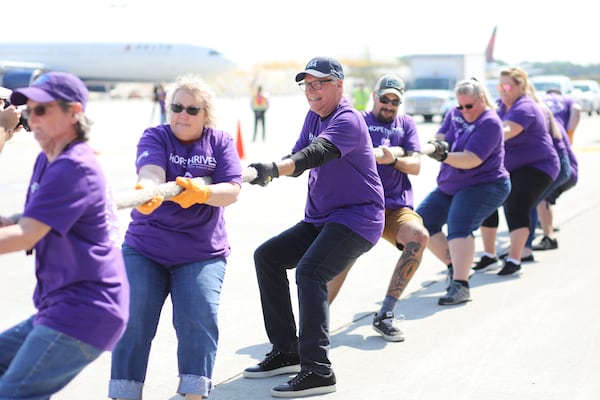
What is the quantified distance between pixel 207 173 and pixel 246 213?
294 inches

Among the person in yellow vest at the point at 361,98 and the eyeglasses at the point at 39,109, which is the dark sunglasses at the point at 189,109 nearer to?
the eyeglasses at the point at 39,109

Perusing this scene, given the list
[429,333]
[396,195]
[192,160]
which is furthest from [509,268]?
[192,160]

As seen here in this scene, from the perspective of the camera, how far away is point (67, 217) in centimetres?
321

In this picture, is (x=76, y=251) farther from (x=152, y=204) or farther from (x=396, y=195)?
(x=396, y=195)

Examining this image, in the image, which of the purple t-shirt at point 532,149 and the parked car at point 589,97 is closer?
the purple t-shirt at point 532,149

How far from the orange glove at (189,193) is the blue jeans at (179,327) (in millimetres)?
386

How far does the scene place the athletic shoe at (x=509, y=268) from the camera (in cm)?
849

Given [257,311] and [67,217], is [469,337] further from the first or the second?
[67,217]

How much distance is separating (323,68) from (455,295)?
110 inches

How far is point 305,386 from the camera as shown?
5105 millimetres

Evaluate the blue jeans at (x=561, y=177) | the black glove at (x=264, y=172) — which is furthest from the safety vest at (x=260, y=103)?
the black glove at (x=264, y=172)

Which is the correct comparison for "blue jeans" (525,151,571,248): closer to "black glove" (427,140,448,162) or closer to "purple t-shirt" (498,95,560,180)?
"purple t-shirt" (498,95,560,180)

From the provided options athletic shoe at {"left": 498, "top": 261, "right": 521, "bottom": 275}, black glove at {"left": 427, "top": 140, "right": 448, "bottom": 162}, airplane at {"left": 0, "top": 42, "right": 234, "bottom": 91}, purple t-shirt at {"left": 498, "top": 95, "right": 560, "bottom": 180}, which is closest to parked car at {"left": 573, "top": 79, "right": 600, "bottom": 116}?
airplane at {"left": 0, "top": 42, "right": 234, "bottom": 91}

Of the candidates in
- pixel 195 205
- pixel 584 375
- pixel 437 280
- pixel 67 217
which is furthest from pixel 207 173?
pixel 437 280
